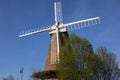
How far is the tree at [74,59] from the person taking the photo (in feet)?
116

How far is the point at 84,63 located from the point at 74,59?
4.73 feet

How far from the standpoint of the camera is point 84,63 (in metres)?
36.8

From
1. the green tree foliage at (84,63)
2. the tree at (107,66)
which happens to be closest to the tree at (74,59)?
the green tree foliage at (84,63)

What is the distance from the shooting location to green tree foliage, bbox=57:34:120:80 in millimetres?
35531

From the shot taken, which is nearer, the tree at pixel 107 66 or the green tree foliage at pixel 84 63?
the green tree foliage at pixel 84 63

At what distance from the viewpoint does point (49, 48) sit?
48.7 meters

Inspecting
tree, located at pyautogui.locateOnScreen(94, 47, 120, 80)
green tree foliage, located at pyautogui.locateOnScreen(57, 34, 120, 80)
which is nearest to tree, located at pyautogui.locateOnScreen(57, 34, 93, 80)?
green tree foliage, located at pyautogui.locateOnScreen(57, 34, 120, 80)

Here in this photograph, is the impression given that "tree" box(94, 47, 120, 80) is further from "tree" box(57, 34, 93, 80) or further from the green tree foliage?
"tree" box(57, 34, 93, 80)

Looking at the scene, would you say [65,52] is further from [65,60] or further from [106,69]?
[106,69]

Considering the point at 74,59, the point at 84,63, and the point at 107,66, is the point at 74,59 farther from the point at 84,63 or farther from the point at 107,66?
the point at 107,66

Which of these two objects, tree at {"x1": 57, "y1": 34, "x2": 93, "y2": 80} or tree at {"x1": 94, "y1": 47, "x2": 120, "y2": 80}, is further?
tree at {"x1": 94, "y1": 47, "x2": 120, "y2": 80}

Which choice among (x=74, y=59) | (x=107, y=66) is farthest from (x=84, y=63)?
(x=107, y=66)

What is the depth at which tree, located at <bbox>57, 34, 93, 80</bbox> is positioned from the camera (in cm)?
3541

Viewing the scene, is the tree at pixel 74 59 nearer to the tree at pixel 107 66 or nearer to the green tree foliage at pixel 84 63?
the green tree foliage at pixel 84 63
